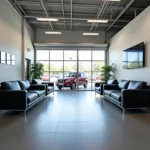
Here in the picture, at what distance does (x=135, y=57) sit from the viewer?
704cm

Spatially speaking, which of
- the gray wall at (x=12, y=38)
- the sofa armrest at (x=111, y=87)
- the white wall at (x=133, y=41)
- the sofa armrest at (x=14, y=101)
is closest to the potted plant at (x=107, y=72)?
the white wall at (x=133, y=41)

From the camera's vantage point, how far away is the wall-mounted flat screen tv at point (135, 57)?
251 inches

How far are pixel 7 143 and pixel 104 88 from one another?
585 centimetres

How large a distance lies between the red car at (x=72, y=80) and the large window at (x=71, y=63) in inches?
8.6

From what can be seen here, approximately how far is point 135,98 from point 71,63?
775 cm

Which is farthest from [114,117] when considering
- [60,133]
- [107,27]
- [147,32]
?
[107,27]

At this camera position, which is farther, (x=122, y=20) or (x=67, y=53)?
(x=67, y=53)

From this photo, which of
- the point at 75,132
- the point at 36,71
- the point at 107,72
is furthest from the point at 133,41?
the point at 36,71

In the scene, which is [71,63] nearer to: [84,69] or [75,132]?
[84,69]

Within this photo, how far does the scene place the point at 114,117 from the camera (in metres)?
4.57

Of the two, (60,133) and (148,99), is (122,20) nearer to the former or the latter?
(148,99)

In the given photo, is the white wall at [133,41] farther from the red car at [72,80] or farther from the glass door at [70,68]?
the glass door at [70,68]

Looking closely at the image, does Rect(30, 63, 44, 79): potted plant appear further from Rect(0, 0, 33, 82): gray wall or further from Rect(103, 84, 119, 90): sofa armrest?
Rect(103, 84, 119, 90): sofa armrest

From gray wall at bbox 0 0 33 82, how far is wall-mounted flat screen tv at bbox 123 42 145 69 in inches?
208
